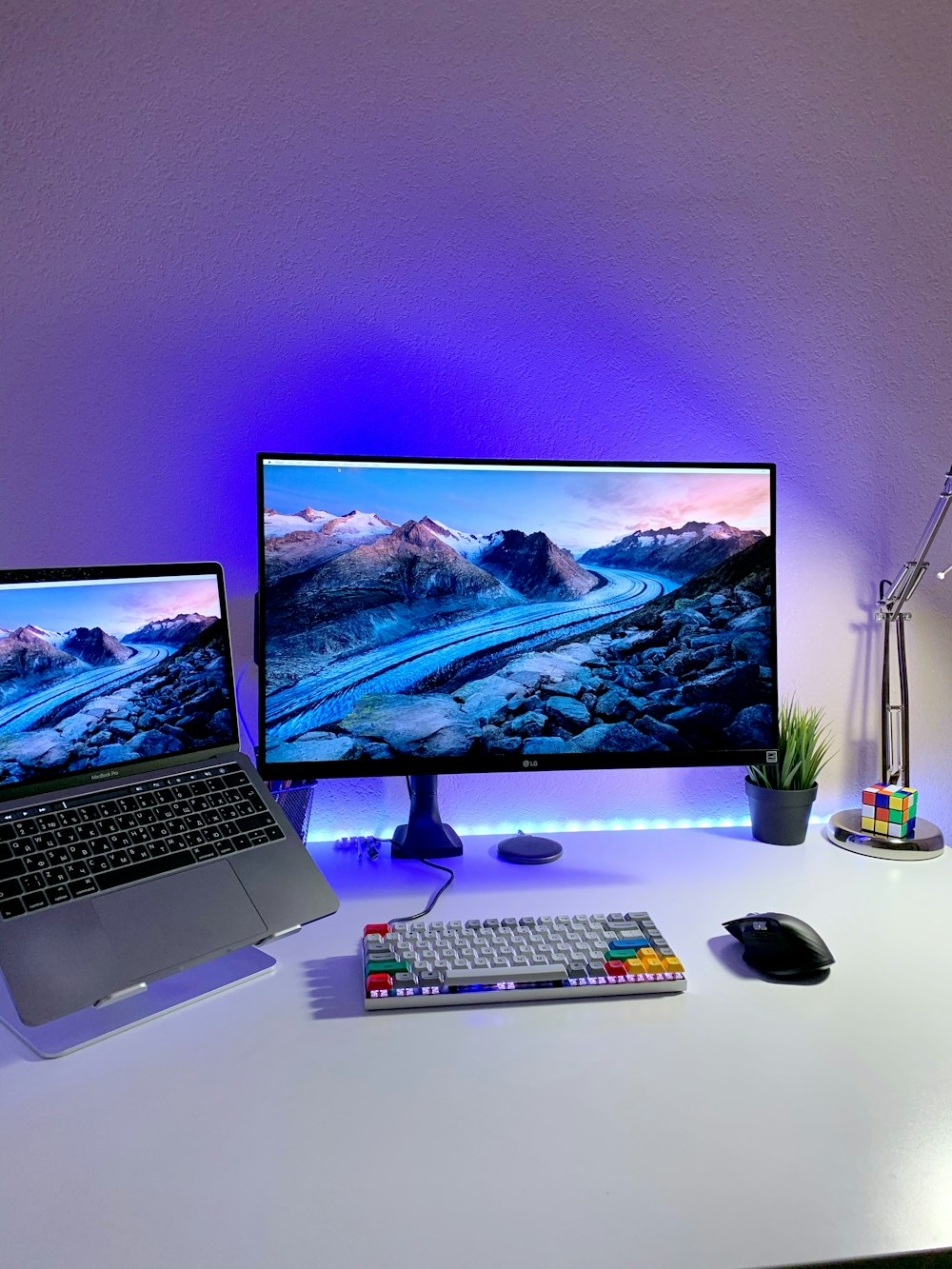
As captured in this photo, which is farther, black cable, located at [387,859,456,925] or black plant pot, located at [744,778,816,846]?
black plant pot, located at [744,778,816,846]

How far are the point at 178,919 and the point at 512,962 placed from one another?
1.10 feet

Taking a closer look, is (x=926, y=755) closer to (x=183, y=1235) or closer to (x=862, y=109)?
(x=862, y=109)

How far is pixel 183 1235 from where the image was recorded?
59cm

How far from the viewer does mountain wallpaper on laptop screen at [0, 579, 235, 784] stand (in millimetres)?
979

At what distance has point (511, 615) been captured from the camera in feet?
3.96

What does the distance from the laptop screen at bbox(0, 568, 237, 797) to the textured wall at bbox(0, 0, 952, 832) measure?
21 centimetres

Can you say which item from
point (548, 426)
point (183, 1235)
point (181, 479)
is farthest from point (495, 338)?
point (183, 1235)

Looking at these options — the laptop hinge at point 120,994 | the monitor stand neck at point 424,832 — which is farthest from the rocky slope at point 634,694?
the laptop hinge at point 120,994

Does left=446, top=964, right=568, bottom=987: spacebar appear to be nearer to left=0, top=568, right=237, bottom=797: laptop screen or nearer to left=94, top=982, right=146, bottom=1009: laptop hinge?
left=94, top=982, right=146, bottom=1009: laptop hinge

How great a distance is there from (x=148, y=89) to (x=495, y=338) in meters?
0.56

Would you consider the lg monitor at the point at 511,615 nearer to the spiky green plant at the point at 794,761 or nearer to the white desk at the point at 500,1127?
the spiky green plant at the point at 794,761

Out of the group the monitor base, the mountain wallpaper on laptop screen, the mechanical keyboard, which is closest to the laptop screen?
the mountain wallpaper on laptop screen

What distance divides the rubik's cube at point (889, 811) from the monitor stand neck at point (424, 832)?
0.59m

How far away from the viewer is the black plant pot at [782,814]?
134 cm
